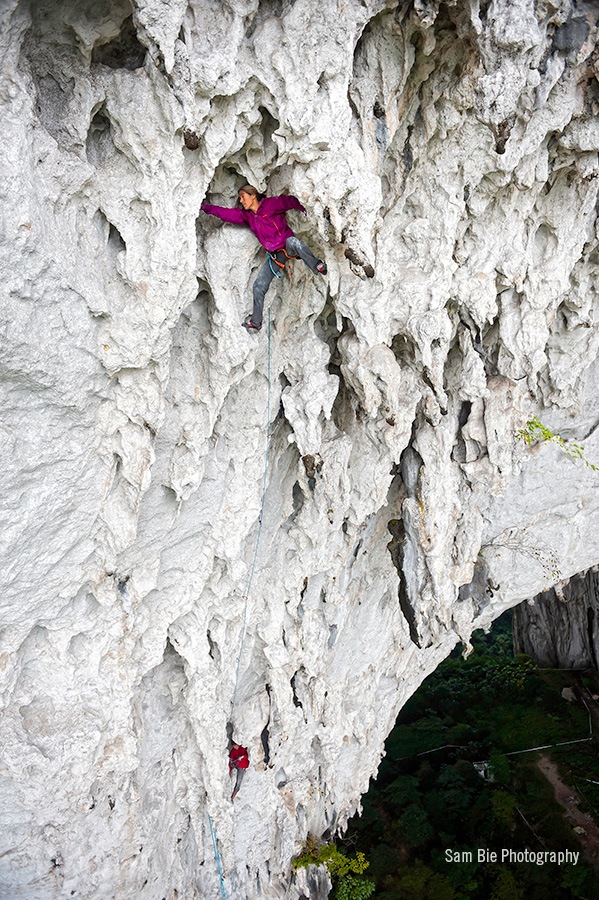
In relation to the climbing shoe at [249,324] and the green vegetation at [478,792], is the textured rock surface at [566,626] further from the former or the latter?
the climbing shoe at [249,324]

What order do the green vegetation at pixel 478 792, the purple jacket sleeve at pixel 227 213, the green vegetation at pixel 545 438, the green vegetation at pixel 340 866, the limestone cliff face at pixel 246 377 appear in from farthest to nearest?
1. the green vegetation at pixel 478 792
2. the green vegetation at pixel 340 866
3. the green vegetation at pixel 545 438
4. the purple jacket sleeve at pixel 227 213
5. the limestone cliff face at pixel 246 377

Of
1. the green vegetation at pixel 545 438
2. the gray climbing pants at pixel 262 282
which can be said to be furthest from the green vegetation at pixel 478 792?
the gray climbing pants at pixel 262 282

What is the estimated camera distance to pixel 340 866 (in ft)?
34.1

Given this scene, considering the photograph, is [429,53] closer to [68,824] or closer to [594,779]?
[68,824]

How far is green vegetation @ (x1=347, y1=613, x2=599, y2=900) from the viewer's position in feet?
35.7

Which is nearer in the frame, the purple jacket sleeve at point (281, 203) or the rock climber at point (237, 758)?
the purple jacket sleeve at point (281, 203)

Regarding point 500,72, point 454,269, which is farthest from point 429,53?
point 454,269

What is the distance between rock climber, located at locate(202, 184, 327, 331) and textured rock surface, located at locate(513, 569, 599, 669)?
13.1m

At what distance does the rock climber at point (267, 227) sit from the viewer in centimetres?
493

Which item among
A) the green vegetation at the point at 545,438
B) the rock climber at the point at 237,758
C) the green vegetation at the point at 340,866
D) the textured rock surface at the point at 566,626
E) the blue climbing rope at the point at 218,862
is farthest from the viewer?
the textured rock surface at the point at 566,626

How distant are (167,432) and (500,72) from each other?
4.34 meters

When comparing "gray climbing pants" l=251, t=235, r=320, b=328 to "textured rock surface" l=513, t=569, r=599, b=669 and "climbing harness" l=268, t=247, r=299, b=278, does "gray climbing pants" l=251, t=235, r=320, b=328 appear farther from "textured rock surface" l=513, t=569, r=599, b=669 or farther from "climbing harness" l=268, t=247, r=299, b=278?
"textured rock surface" l=513, t=569, r=599, b=669

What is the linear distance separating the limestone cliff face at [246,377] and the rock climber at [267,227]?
137mm

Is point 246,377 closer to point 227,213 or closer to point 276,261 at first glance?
point 276,261
